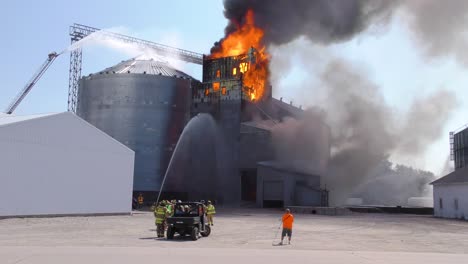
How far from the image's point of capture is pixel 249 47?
6372cm

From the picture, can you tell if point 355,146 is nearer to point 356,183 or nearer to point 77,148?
point 356,183

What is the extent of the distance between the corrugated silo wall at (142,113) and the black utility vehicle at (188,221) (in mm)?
40611

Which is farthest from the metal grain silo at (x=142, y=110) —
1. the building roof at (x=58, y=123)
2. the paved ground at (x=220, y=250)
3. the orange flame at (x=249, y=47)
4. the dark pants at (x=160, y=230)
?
the dark pants at (x=160, y=230)

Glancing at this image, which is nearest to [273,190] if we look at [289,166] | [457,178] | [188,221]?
[289,166]

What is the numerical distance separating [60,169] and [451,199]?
34.5 metres

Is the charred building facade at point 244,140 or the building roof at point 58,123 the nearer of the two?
the building roof at point 58,123

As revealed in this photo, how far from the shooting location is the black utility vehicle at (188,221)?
19.8m

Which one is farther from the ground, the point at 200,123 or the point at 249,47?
the point at 249,47

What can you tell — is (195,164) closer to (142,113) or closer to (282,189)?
(142,113)

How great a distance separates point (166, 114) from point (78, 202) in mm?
27736

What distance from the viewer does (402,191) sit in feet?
328

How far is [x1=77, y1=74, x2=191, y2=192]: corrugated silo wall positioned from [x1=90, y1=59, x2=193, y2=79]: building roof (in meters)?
1.72

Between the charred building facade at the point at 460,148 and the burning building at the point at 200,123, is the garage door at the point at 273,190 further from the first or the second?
the charred building facade at the point at 460,148

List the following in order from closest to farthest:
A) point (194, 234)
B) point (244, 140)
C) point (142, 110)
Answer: point (194, 234) < point (244, 140) < point (142, 110)
